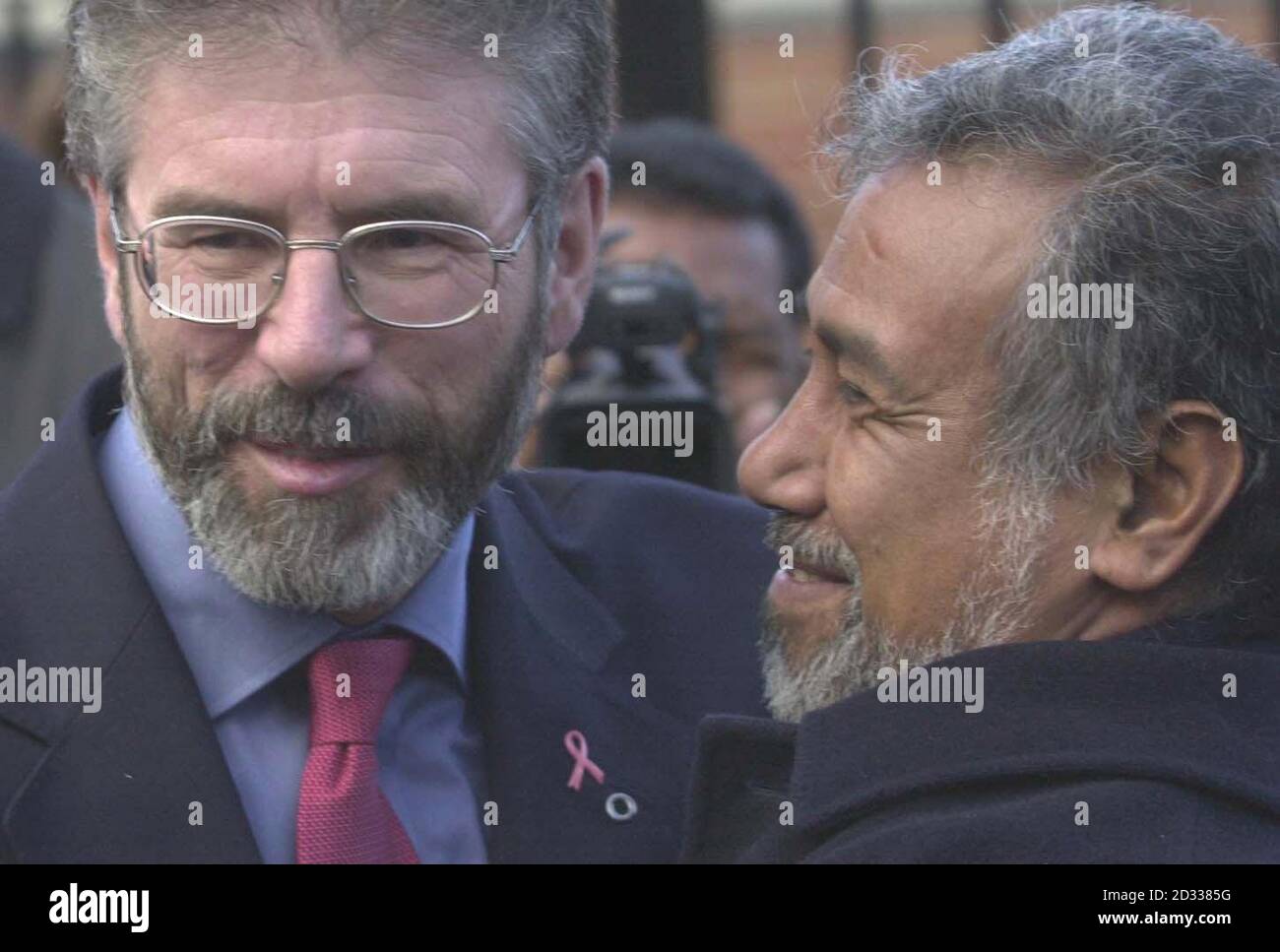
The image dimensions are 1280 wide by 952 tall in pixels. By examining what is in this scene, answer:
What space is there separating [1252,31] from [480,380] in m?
2.95

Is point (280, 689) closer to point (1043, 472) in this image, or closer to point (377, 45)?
point (377, 45)

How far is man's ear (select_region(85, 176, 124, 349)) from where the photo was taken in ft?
6.89

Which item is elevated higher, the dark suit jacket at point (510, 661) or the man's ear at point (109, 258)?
the man's ear at point (109, 258)

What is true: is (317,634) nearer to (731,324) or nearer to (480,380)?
(480,380)

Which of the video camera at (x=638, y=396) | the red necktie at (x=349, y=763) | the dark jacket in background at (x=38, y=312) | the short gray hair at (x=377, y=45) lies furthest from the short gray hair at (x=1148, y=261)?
the dark jacket in background at (x=38, y=312)

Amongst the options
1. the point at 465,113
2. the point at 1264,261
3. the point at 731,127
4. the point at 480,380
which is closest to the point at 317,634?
the point at 480,380

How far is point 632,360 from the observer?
304cm

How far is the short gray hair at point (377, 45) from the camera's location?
2.00 meters

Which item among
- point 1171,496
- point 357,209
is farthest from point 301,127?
point 1171,496

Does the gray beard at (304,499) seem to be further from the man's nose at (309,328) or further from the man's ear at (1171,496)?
the man's ear at (1171,496)

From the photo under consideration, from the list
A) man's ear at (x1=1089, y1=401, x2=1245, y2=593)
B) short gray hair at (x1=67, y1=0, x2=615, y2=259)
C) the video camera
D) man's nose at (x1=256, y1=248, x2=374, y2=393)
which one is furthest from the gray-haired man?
the video camera

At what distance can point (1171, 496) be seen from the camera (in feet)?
6.34

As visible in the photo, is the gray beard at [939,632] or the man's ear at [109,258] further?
the man's ear at [109,258]

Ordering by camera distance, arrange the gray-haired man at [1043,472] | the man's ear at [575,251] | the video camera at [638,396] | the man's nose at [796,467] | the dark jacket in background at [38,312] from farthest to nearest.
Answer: the video camera at [638,396] → the dark jacket in background at [38,312] → the man's ear at [575,251] → the man's nose at [796,467] → the gray-haired man at [1043,472]
